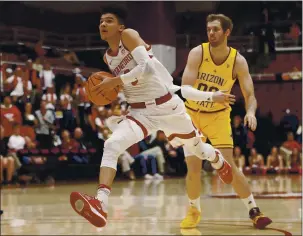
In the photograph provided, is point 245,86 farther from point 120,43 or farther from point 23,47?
point 23,47

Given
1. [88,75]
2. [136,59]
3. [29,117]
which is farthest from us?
[29,117]

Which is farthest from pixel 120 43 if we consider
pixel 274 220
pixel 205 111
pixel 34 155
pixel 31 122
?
pixel 34 155

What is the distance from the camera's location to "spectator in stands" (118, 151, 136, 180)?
42.8 ft

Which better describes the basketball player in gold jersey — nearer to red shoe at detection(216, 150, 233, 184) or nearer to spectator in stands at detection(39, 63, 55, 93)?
red shoe at detection(216, 150, 233, 184)

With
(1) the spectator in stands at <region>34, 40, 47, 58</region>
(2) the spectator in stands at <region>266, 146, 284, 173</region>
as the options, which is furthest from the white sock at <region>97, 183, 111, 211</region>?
(2) the spectator in stands at <region>266, 146, 284, 173</region>

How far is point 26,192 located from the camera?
13.0m

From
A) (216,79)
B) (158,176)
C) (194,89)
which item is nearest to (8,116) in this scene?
(216,79)

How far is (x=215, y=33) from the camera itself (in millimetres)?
2395

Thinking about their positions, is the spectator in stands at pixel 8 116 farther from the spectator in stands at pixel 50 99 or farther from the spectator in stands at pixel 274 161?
the spectator in stands at pixel 274 161

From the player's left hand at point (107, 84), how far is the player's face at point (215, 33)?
1.53ft

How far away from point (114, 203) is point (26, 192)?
301 centimetres

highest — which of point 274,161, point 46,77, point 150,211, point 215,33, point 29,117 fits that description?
point 215,33

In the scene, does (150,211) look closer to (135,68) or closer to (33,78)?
(33,78)

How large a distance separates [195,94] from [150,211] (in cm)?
663
